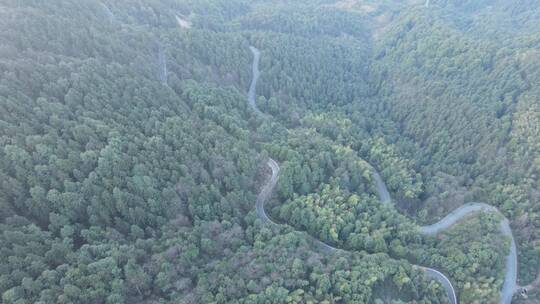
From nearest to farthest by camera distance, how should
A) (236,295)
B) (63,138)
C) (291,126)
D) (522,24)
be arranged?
1. (236,295)
2. (63,138)
3. (291,126)
4. (522,24)

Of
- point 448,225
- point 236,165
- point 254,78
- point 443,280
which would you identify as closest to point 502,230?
point 448,225

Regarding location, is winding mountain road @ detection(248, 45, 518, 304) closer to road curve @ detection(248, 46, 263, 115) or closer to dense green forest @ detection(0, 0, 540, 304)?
dense green forest @ detection(0, 0, 540, 304)

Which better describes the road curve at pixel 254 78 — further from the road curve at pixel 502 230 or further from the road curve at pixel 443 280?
the road curve at pixel 443 280

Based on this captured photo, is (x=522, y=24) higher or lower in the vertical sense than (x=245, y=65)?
higher

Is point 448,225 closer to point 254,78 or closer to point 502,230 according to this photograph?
point 502,230

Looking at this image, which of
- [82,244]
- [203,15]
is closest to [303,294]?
[82,244]

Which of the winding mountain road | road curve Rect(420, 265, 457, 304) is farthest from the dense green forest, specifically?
the winding mountain road

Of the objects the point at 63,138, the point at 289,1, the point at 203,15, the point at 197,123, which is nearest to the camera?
the point at 63,138

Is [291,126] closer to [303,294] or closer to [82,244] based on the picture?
[303,294]

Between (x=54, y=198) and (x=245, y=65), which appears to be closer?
(x=54, y=198)
